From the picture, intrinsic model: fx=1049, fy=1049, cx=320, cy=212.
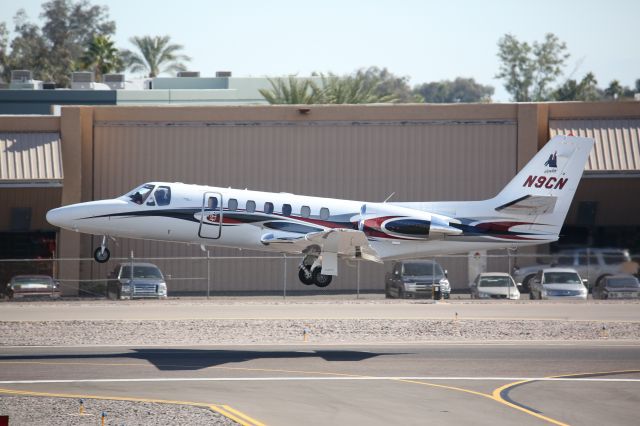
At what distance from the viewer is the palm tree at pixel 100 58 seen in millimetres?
110562

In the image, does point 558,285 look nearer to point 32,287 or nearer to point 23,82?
point 32,287

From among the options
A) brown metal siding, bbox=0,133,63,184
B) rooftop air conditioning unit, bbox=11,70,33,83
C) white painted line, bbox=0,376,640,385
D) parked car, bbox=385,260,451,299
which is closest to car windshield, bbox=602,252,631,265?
parked car, bbox=385,260,451,299

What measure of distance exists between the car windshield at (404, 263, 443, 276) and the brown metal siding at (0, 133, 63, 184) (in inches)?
695

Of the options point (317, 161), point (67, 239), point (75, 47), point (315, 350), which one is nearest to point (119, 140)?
point (67, 239)

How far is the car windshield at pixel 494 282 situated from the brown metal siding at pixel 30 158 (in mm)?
21023

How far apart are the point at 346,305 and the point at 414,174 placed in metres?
13.2

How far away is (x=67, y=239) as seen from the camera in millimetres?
51750

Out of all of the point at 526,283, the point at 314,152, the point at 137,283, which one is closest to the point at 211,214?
the point at 137,283

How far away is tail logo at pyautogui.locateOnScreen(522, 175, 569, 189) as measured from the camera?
35.2 m

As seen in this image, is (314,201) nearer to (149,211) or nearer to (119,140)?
(149,211)

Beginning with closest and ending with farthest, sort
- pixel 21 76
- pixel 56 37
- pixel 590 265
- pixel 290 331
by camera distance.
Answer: pixel 290 331 < pixel 590 265 < pixel 21 76 < pixel 56 37

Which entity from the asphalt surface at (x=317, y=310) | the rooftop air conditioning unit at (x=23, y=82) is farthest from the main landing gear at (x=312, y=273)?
the rooftop air conditioning unit at (x=23, y=82)

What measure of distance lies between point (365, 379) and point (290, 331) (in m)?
9.50

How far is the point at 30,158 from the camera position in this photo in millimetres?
51281
